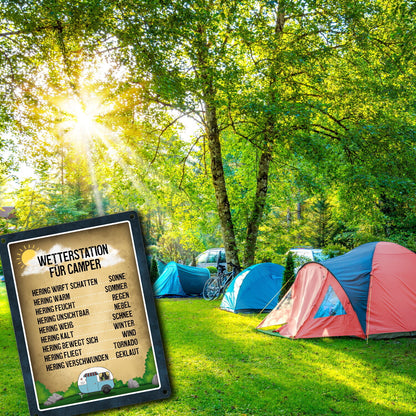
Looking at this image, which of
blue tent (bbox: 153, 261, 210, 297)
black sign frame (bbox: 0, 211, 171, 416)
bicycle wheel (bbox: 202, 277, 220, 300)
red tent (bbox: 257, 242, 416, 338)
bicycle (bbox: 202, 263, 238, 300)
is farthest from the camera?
blue tent (bbox: 153, 261, 210, 297)

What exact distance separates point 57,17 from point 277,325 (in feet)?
23.1

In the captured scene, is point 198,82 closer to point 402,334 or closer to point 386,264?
point 386,264

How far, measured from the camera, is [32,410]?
58.6 inches

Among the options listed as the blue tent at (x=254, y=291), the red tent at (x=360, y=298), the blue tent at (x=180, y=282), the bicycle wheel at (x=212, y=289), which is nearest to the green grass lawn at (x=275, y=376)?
the red tent at (x=360, y=298)

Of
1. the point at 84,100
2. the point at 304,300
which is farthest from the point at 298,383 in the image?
the point at 84,100

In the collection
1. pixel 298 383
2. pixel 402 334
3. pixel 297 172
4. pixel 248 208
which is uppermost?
pixel 297 172

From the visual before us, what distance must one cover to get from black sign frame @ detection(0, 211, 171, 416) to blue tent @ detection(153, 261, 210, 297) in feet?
45.6

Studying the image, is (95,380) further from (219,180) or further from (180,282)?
(180,282)

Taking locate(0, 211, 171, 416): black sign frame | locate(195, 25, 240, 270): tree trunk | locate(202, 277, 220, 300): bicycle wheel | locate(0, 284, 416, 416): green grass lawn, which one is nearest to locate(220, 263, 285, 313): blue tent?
locate(195, 25, 240, 270): tree trunk

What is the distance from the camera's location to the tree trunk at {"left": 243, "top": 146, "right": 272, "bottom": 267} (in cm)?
1220

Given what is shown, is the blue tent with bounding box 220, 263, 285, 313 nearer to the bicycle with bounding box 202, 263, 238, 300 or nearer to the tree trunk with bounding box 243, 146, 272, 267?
the tree trunk with bounding box 243, 146, 272, 267

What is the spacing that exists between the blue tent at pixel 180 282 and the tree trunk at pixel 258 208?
11.4 feet

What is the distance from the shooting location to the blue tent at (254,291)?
1059 centimetres

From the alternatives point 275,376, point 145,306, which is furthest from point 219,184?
point 145,306
